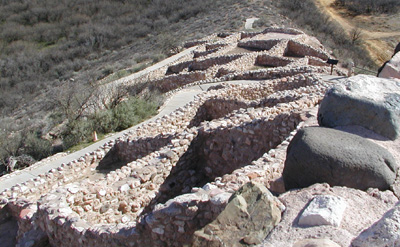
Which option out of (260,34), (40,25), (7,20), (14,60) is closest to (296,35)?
(260,34)

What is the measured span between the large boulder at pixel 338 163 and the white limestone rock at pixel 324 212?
0.49 metres

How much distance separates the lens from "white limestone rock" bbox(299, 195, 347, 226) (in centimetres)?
307

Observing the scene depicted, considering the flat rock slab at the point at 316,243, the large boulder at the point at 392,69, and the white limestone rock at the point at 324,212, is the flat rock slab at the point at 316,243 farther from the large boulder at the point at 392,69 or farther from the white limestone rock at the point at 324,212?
the large boulder at the point at 392,69

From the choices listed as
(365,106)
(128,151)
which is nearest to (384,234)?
(365,106)

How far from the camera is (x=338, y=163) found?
3.74 meters

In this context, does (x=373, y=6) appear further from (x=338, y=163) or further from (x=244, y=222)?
(x=244, y=222)

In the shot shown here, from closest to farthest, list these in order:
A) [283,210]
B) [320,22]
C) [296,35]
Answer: [283,210] → [296,35] → [320,22]

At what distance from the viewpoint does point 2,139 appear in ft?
41.1

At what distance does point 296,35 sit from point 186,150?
55.4ft

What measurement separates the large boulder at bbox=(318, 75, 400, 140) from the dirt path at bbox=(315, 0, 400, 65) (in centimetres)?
2288

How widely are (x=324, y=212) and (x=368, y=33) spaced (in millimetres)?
32778

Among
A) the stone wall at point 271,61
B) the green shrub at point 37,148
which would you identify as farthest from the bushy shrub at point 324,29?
the green shrub at point 37,148

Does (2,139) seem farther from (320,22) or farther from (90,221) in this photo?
(320,22)

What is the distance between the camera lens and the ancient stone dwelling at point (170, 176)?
163 inches
